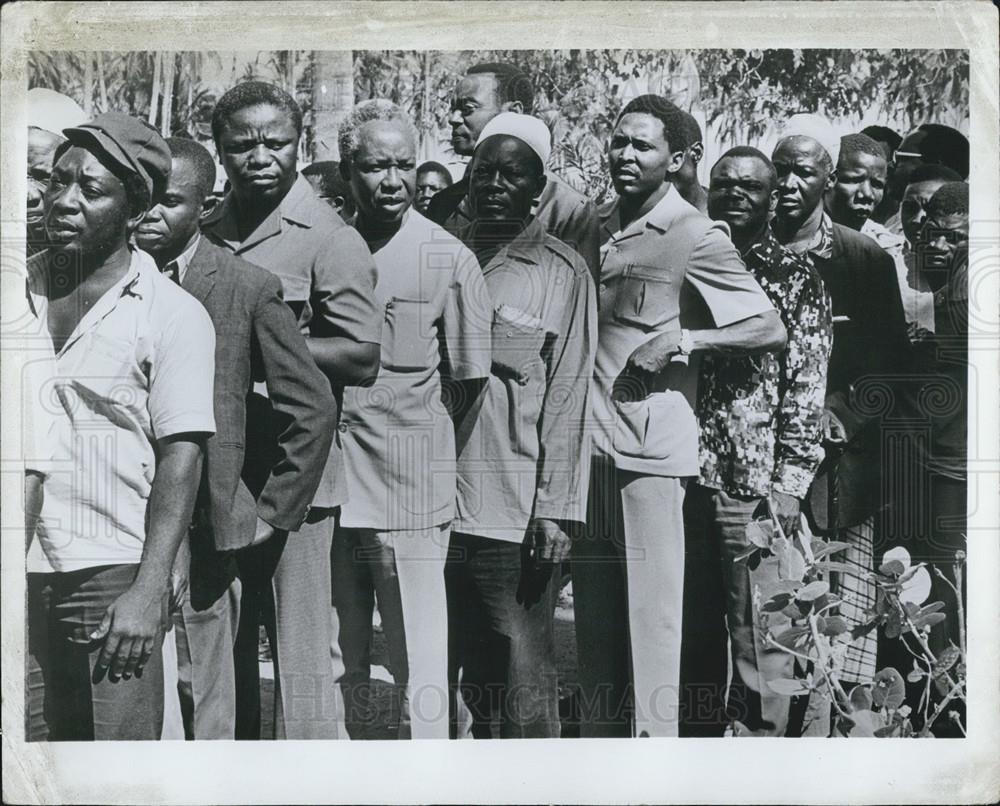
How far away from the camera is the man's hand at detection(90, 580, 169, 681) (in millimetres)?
3238

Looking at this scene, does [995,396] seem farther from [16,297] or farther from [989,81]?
[16,297]

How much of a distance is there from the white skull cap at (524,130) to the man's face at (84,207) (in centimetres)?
111

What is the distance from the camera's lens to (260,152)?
10.7ft

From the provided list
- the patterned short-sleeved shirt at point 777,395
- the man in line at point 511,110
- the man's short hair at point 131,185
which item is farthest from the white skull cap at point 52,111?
the patterned short-sleeved shirt at point 777,395

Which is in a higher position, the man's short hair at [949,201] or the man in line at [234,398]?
the man's short hair at [949,201]

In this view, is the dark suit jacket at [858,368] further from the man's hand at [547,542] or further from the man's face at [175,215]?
the man's face at [175,215]

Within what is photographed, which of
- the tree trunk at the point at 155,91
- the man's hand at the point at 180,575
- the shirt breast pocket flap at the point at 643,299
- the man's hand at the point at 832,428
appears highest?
the tree trunk at the point at 155,91

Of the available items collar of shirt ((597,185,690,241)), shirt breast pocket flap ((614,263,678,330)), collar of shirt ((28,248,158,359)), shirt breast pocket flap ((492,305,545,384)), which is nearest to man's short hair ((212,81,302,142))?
collar of shirt ((28,248,158,359))

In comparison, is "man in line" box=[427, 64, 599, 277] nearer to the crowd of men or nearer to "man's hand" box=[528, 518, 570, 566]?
the crowd of men

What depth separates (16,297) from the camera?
329 cm

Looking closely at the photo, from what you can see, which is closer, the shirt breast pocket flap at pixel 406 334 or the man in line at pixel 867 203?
the shirt breast pocket flap at pixel 406 334

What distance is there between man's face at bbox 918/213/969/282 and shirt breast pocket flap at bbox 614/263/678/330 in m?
0.82

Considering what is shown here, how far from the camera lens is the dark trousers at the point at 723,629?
10.9 ft

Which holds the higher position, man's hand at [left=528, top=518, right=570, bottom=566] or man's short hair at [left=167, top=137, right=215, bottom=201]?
man's short hair at [left=167, top=137, right=215, bottom=201]
